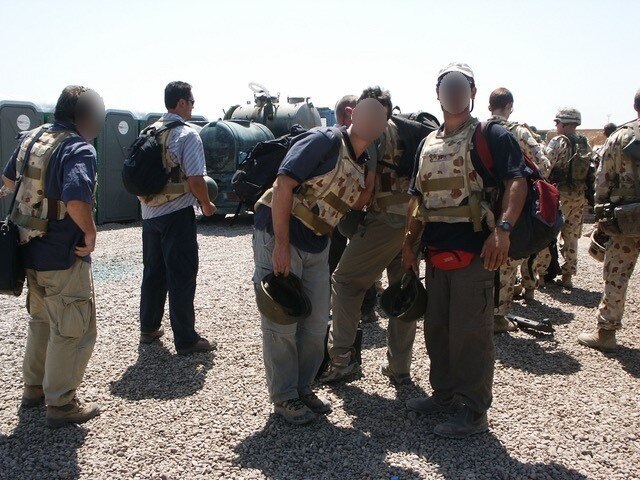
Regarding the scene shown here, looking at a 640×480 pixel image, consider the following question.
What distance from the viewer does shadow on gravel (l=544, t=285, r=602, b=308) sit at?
22.1ft

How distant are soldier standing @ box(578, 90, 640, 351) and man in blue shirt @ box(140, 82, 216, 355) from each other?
3.12 metres

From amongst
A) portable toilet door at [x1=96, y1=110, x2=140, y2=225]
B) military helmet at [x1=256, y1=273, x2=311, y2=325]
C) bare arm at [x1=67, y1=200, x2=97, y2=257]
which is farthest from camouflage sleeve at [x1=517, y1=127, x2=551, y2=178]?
portable toilet door at [x1=96, y1=110, x2=140, y2=225]

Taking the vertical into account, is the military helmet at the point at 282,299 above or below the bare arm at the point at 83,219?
below

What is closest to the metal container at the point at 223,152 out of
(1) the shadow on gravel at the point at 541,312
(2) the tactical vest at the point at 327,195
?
(1) the shadow on gravel at the point at 541,312

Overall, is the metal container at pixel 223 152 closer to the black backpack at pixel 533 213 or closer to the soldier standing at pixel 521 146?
the soldier standing at pixel 521 146

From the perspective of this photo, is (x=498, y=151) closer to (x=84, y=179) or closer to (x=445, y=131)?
(x=445, y=131)

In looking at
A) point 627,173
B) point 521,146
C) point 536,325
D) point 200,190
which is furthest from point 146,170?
point 627,173

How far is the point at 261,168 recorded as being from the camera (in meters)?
3.81

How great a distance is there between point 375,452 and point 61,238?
2.12 m

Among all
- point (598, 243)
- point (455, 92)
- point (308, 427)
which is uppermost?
point (455, 92)

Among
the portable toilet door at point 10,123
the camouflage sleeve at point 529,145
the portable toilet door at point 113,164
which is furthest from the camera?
the portable toilet door at point 113,164

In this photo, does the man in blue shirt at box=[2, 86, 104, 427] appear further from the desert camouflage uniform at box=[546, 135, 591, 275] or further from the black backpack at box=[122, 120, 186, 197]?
the desert camouflage uniform at box=[546, 135, 591, 275]

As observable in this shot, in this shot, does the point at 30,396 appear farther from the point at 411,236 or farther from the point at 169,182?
the point at 411,236

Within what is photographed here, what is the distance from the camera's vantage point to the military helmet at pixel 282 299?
3414mm
